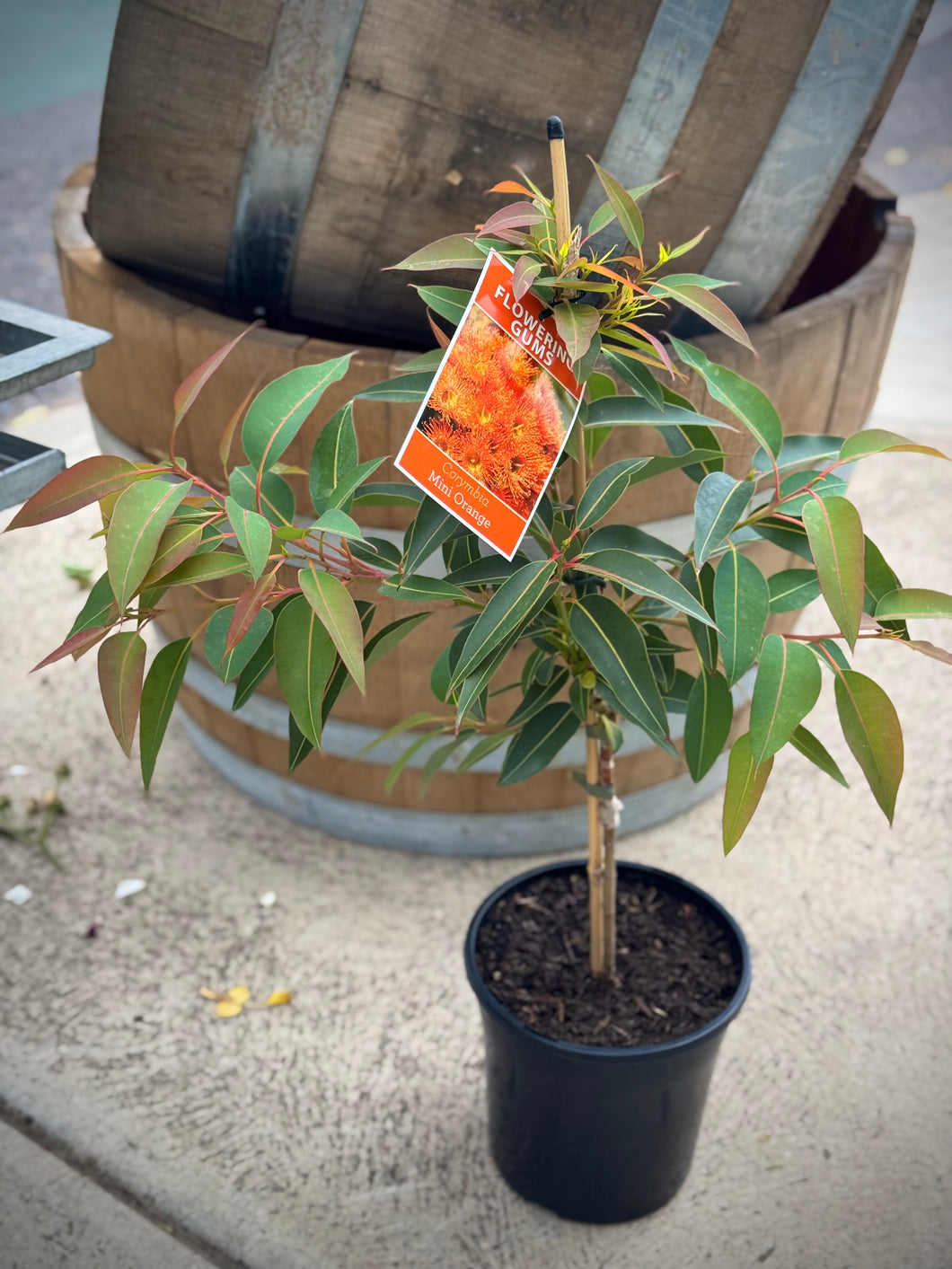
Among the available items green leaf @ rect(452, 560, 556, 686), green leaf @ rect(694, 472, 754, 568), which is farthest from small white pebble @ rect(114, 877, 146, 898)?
green leaf @ rect(694, 472, 754, 568)

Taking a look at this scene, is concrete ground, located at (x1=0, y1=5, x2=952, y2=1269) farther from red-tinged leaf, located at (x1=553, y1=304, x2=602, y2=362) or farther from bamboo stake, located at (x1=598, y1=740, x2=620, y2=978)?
red-tinged leaf, located at (x1=553, y1=304, x2=602, y2=362)

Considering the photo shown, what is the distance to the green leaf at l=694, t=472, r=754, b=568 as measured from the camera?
845 mm

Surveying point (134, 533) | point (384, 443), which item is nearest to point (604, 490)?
point (134, 533)

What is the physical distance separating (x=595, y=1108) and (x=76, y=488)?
0.88 m

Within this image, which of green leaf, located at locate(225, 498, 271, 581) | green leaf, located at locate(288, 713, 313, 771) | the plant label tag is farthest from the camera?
green leaf, located at locate(288, 713, 313, 771)

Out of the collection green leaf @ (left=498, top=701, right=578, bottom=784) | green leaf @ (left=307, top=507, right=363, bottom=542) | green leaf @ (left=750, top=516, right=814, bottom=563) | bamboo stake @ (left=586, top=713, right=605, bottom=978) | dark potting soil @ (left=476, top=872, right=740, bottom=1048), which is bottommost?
dark potting soil @ (left=476, top=872, right=740, bottom=1048)

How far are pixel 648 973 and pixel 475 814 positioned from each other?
53 centimetres

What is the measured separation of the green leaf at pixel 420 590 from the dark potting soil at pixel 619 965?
1.96 feet

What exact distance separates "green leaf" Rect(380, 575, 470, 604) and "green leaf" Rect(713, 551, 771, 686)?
205mm

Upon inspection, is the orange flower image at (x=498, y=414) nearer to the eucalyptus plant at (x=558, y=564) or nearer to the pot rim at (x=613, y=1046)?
the eucalyptus plant at (x=558, y=564)

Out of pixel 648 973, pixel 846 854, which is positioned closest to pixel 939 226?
pixel 846 854

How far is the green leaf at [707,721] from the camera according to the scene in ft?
3.36

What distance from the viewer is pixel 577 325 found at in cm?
80

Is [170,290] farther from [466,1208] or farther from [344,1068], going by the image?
[466,1208]
